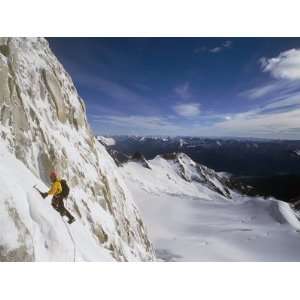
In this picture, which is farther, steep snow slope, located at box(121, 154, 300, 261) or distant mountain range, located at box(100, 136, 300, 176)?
distant mountain range, located at box(100, 136, 300, 176)

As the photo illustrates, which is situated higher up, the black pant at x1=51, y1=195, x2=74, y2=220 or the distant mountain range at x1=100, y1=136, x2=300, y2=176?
the distant mountain range at x1=100, y1=136, x2=300, y2=176

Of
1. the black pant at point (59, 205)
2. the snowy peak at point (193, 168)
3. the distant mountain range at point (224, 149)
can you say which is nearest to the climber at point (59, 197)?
the black pant at point (59, 205)

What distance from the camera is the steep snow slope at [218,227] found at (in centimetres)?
1017

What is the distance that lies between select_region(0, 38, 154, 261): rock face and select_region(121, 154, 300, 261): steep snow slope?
2.38 m

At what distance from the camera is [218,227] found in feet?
53.7

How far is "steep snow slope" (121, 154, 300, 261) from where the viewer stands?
33.4 feet

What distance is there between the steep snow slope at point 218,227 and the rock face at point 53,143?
2381 millimetres

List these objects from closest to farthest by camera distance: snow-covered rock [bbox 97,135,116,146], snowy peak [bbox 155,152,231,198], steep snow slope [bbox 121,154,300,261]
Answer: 1. steep snow slope [bbox 121,154,300,261]
2. snow-covered rock [bbox 97,135,116,146]
3. snowy peak [bbox 155,152,231,198]

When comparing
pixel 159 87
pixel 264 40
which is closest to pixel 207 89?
pixel 159 87

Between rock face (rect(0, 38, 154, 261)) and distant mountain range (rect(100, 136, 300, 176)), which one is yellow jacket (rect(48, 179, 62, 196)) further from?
distant mountain range (rect(100, 136, 300, 176))

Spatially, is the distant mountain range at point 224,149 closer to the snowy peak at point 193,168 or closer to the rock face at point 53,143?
the snowy peak at point 193,168

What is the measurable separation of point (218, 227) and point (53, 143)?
11031 millimetres

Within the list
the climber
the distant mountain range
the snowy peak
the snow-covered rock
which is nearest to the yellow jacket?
the climber

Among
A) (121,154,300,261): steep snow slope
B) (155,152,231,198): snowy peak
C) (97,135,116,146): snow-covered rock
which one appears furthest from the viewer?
(155,152,231,198): snowy peak
